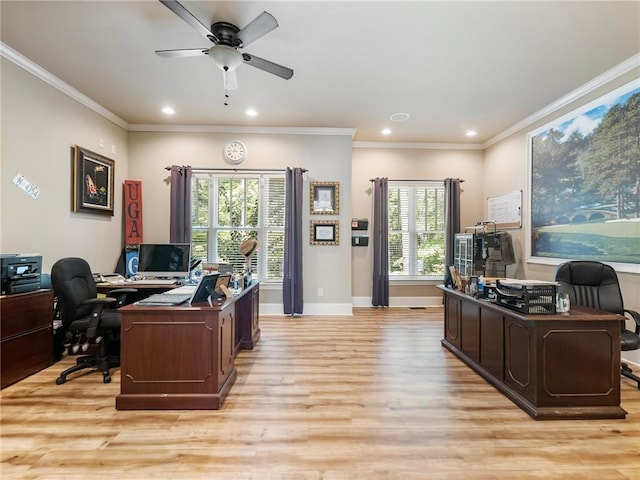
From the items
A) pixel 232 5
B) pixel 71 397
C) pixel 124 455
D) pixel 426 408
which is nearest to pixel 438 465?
pixel 426 408

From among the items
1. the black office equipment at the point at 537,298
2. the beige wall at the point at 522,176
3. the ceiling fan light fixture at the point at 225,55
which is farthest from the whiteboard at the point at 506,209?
the ceiling fan light fixture at the point at 225,55

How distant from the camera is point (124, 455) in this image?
→ 1.84 m

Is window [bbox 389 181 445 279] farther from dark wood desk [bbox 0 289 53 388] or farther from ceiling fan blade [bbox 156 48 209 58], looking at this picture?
dark wood desk [bbox 0 289 53 388]

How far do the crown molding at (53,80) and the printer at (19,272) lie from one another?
6.42 feet

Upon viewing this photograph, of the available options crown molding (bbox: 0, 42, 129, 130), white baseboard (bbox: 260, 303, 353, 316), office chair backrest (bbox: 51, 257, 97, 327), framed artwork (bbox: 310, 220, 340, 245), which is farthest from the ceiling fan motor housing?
white baseboard (bbox: 260, 303, 353, 316)

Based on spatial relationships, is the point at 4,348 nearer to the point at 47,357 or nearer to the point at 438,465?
the point at 47,357

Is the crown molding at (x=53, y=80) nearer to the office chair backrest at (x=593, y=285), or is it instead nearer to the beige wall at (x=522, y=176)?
the office chair backrest at (x=593, y=285)

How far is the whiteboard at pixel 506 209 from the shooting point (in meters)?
5.00

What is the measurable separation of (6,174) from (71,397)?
2205 millimetres

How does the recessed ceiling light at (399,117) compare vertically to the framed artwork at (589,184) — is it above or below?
above

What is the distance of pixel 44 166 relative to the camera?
3.49m

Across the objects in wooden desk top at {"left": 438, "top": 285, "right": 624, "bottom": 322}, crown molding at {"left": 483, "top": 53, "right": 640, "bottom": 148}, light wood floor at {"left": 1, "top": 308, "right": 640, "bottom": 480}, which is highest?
Answer: crown molding at {"left": 483, "top": 53, "right": 640, "bottom": 148}

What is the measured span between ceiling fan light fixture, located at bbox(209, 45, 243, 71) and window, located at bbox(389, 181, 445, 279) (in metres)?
4.04

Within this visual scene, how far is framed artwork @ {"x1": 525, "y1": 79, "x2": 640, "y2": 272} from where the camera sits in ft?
10.7
